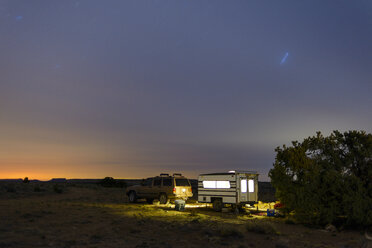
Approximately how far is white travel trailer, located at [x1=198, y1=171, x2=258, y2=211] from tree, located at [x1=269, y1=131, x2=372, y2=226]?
318cm

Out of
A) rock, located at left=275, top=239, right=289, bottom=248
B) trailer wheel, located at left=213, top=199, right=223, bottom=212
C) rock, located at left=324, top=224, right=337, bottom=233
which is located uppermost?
trailer wheel, located at left=213, top=199, right=223, bottom=212

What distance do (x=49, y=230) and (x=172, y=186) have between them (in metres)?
11.1

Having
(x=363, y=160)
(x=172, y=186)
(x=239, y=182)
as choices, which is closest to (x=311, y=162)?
(x=363, y=160)

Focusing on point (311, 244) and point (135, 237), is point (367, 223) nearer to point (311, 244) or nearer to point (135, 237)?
point (311, 244)

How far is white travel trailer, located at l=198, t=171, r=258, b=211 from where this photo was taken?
19.9 metres

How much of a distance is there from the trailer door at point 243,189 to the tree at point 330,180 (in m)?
3.17

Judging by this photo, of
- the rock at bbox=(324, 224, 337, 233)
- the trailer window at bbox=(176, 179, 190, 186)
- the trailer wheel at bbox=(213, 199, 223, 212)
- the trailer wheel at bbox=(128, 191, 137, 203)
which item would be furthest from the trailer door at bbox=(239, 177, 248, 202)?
the trailer wheel at bbox=(128, 191, 137, 203)

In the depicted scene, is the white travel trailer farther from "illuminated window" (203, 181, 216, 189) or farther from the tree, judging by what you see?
the tree

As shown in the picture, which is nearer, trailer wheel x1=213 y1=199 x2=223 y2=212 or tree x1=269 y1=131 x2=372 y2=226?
tree x1=269 y1=131 x2=372 y2=226

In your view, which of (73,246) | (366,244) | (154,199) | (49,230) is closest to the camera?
(73,246)

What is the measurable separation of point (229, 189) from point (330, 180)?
6.54 m

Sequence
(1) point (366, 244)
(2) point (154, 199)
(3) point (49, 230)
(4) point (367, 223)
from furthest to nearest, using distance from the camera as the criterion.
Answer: (2) point (154, 199)
(4) point (367, 223)
(3) point (49, 230)
(1) point (366, 244)

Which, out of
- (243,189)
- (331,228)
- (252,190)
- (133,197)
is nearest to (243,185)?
(243,189)

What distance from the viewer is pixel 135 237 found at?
11.8 meters
